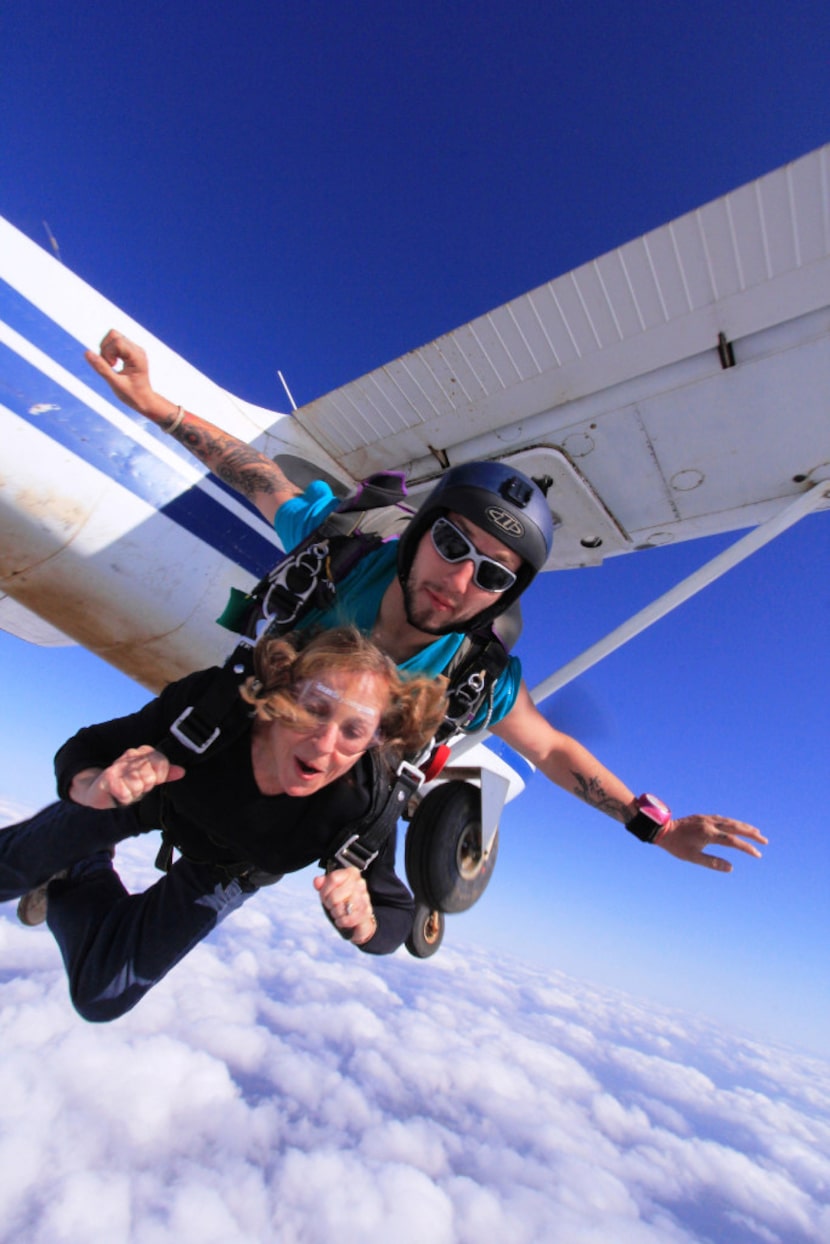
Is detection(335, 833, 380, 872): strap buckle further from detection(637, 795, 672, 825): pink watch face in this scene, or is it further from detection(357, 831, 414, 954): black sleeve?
detection(637, 795, 672, 825): pink watch face

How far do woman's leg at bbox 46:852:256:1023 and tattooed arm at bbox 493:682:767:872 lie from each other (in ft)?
4.40

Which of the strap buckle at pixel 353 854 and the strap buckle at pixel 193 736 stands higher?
the strap buckle at pixel 193 736

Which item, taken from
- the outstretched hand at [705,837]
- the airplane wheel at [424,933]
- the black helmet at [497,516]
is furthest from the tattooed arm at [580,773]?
the airplane wheel at [424,933]

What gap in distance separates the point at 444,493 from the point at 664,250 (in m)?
2.00

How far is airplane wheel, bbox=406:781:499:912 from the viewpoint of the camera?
2748 mm

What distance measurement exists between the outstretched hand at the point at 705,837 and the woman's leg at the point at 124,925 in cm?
174

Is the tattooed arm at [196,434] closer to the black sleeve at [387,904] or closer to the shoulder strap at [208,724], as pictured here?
the shoulder strap at [208,724]

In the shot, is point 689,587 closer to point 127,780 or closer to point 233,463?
point 233,463

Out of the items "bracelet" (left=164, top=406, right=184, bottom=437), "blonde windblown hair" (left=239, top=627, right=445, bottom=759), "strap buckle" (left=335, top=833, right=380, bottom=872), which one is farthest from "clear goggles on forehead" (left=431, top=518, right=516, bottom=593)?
"bracelet" (left=164, top=406, right=184, bottom=437)

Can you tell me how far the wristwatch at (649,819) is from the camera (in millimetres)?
2383

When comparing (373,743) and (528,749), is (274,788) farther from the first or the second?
(528,749)

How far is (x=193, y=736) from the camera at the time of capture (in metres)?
1.71

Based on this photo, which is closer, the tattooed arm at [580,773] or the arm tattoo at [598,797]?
Result: the tattooed arm at [580,773]

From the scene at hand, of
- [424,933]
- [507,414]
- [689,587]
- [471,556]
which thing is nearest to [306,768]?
[471,556]
